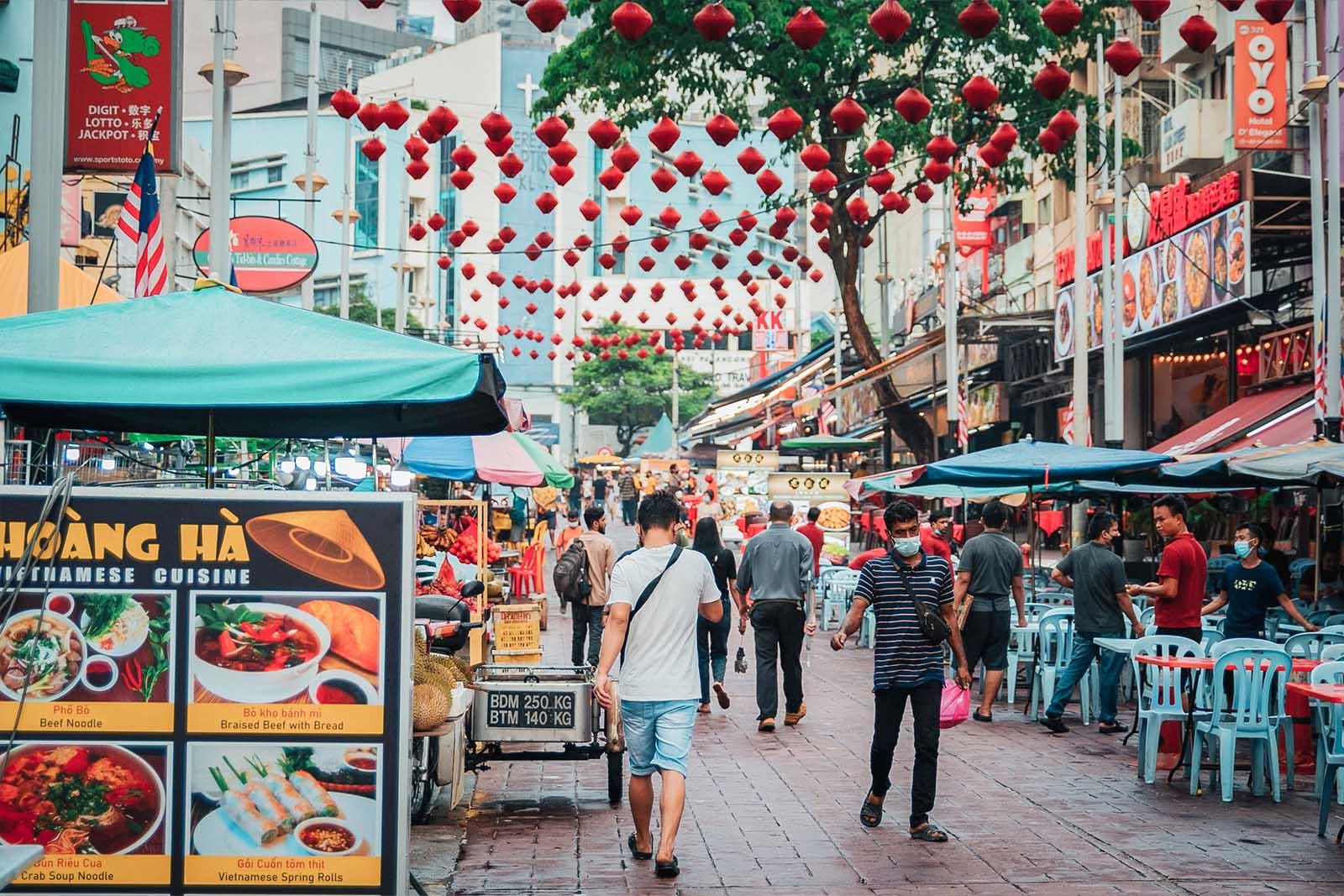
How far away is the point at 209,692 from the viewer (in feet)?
19.8

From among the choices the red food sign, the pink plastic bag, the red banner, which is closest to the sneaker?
the pink plastic bag

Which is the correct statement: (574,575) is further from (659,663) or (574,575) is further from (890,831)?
(659,663)

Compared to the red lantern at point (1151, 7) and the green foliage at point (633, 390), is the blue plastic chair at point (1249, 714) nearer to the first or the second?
the red lantern at point (1151, 7)

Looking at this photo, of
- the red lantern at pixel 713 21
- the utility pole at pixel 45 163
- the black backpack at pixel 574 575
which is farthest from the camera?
the black backpack at pixel 574 575

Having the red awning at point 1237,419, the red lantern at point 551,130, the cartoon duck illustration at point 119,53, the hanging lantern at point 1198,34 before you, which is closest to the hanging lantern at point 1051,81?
the hanging lantern at point 1198,34

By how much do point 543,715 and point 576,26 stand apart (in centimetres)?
13071

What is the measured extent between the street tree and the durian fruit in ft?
47.9

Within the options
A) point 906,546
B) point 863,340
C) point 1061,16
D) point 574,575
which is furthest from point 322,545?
point 863,340

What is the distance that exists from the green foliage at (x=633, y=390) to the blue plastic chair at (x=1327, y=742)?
72771 millimetres

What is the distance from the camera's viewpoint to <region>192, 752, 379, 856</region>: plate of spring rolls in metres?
5.99

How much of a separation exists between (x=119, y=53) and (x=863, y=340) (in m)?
13.8

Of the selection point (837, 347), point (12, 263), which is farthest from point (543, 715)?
point (837, 347)

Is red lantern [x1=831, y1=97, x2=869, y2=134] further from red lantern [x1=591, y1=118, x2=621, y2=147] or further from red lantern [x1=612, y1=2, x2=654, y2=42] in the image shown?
red lantern [x1=612, y1=2, x2=654, y2=42]

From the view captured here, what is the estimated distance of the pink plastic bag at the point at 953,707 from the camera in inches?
360
